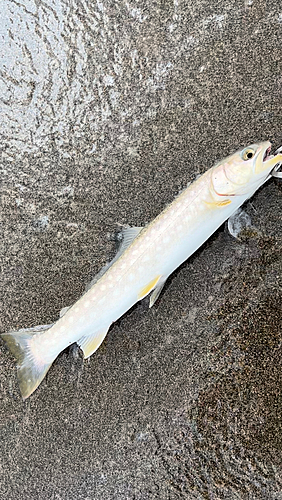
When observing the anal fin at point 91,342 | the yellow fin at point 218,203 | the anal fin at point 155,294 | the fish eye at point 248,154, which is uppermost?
the fish eye at point 248,154

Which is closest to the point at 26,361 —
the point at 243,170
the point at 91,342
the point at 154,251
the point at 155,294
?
the point at 91,342

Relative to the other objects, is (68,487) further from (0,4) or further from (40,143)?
(0,4)

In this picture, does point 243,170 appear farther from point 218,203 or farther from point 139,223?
point 139,223

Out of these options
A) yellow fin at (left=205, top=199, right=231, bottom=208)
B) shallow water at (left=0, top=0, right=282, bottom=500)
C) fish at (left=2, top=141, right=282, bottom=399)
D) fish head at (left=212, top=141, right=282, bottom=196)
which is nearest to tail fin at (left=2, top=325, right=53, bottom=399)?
fish at (left=2, top=141, right=282, bottom=399)

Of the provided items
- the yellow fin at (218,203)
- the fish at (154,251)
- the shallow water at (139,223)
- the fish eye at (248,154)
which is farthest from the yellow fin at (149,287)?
the fish eye at (248,154)

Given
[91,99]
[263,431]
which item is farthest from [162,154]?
[263,431]

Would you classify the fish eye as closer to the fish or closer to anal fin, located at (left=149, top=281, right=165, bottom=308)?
the fish

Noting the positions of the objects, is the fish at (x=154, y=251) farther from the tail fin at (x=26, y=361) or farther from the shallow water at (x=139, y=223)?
the shallow water at (x=139, y=223)
